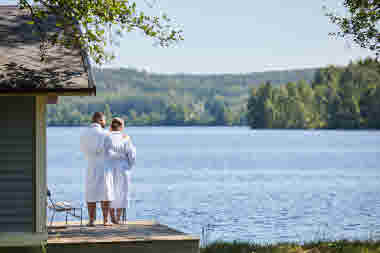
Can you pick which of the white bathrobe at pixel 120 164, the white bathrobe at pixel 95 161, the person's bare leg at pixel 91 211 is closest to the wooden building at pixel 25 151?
the white bathrobe at pixel 95 161

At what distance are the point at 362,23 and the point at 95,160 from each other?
4.99 meters

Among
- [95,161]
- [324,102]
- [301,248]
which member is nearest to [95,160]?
[95,161]

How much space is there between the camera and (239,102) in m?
197

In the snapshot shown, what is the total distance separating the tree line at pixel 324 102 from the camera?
380ft

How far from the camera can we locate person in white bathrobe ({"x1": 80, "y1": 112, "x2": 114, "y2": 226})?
10242mm

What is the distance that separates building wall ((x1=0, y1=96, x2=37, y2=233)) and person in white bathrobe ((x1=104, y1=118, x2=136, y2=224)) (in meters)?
1.82

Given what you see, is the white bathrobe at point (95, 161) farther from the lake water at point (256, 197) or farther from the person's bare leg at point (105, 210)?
the lake water at point (256, 197)

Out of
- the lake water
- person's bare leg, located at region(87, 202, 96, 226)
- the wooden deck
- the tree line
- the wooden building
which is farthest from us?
the tree line

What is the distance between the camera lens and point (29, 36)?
945cm

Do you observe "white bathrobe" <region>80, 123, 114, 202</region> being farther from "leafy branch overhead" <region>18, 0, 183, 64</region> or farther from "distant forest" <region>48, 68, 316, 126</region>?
"distant forest" <region>48, 68, 316, 126</region>

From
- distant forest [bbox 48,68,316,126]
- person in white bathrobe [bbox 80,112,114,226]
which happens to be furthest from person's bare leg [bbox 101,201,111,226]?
distant forest [bbox 48,68,316,126]

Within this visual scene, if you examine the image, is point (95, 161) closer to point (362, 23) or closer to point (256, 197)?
point (362, 23)

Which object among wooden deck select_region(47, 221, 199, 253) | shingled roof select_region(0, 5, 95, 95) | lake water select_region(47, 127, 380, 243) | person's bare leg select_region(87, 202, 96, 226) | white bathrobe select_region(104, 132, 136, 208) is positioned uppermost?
shingled roof select_region(0, 5, 95, 95)

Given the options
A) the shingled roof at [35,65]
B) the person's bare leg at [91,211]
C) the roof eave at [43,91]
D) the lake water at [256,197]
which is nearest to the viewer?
the roof eave at [43,91]
